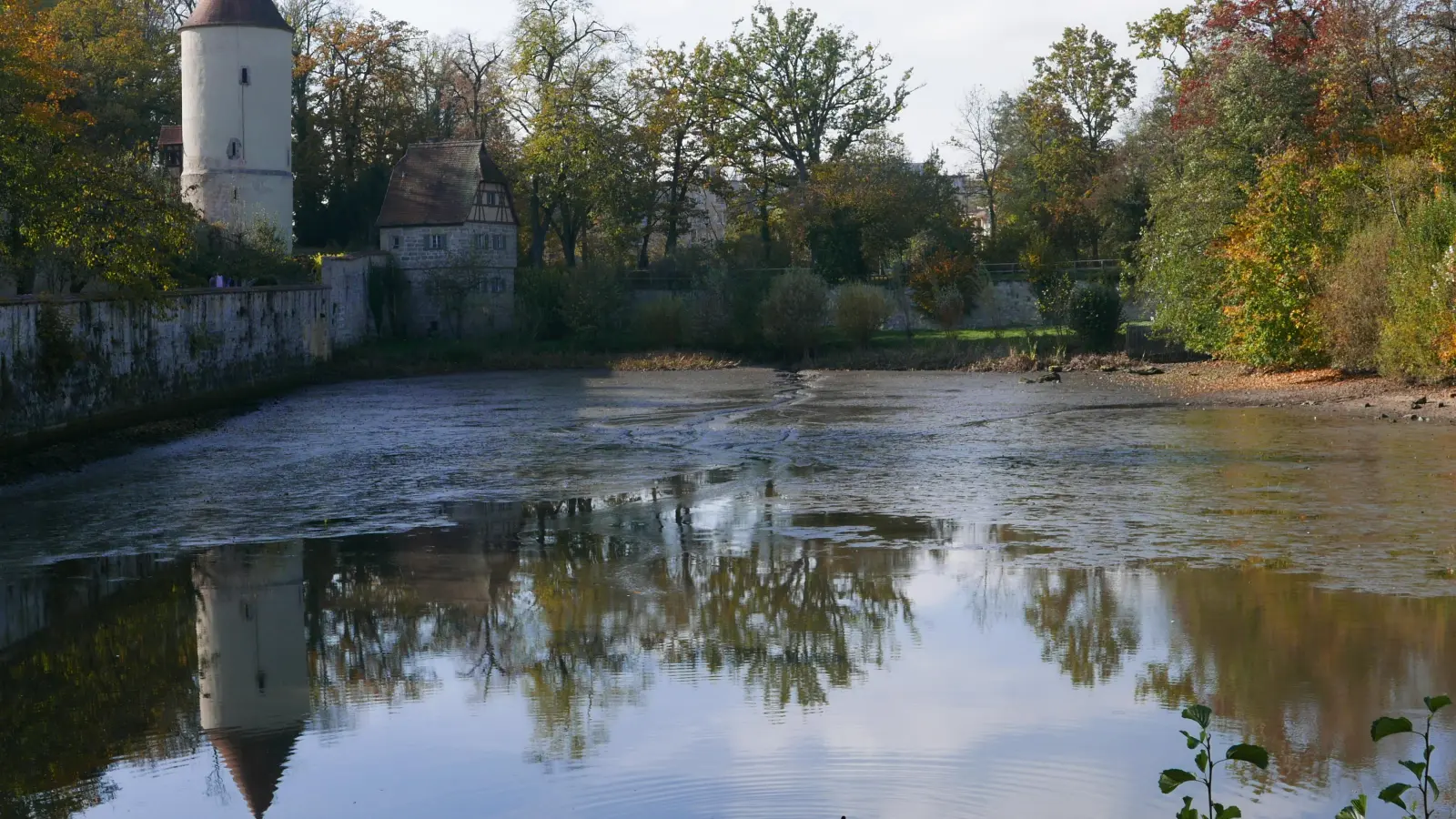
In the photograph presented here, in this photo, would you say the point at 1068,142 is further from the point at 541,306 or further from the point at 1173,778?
the point at 1173,778

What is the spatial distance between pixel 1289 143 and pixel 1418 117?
2.83m

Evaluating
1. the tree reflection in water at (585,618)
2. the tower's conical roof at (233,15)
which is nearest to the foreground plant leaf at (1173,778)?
the tree reflection in water at (585,618)

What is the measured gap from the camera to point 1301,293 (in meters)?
31.6

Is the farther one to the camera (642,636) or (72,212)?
(72,212)

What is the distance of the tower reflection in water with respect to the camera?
7.96 meters

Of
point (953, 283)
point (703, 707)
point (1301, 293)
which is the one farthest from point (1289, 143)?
point (703, 707)

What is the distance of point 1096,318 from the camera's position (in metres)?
42.9

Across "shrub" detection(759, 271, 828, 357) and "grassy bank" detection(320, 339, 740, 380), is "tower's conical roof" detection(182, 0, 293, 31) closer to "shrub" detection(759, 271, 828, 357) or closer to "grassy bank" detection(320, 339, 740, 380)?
"grassy bank" detection(320, 339, 740, 380)

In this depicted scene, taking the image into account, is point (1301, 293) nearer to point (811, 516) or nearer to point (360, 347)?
point (811, 516)

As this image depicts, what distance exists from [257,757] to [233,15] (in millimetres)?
44050

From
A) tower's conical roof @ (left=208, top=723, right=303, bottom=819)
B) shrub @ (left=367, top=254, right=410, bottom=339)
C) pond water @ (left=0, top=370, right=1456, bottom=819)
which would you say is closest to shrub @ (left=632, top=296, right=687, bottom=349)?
shrub @ (left=367, top=254, right=410, bottom=339)

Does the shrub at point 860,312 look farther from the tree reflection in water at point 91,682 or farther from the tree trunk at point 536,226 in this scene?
the tree reflection in water at point 91,682

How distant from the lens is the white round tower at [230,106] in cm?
4700

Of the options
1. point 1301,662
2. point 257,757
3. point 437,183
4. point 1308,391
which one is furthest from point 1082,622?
point 437,183
